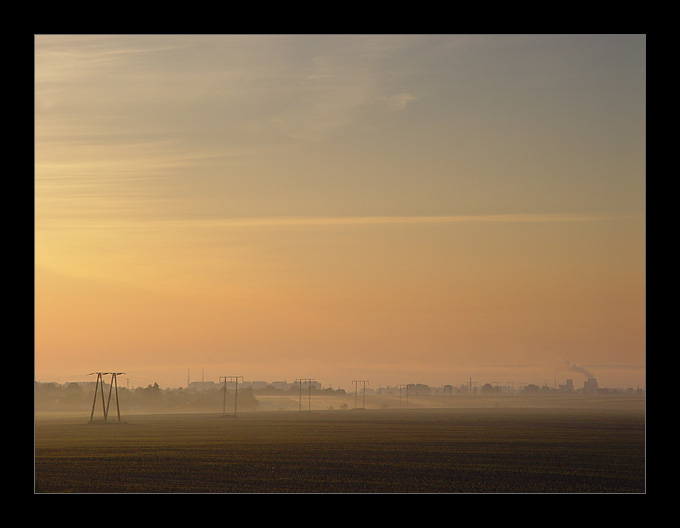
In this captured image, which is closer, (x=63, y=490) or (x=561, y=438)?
(x=63, y=490)

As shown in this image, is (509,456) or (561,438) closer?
(509,456)

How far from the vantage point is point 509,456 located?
208ft
